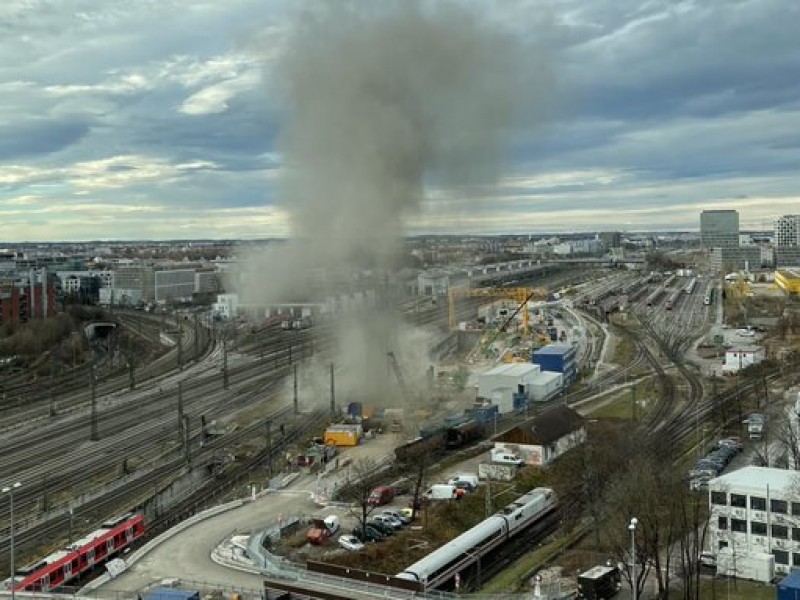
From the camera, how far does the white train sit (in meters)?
9.73

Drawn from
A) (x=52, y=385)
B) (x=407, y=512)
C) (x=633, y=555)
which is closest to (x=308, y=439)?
(x=407, y=512)

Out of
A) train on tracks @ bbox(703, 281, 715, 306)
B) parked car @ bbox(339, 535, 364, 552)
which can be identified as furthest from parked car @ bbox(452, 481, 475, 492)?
train on tracks @ bbox(703, 281, 715, 306)

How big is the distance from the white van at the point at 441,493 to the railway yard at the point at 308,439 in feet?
1.02

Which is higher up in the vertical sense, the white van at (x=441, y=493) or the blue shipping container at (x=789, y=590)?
the blue shipping container at (x=789, y=590)

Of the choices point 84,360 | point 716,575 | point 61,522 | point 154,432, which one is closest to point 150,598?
point 61,522

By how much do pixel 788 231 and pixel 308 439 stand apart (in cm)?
10434

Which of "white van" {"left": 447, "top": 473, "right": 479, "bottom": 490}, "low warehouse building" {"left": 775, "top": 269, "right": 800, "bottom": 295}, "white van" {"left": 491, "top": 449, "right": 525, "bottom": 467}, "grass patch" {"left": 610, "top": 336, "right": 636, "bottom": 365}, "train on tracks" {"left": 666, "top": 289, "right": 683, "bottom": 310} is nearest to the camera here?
"white van" {"left": 447, "top": 473, "right": 479, "bottom": 490}

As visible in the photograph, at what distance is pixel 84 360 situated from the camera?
3312cm

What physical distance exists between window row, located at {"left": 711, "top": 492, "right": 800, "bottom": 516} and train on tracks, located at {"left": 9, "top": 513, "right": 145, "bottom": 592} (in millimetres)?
8007

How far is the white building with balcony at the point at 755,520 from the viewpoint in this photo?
33.9 feet

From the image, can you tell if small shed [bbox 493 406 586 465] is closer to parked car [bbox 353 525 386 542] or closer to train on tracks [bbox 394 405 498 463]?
train on tracks [bbox 394 405 498 463]

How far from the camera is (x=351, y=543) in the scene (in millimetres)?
11094

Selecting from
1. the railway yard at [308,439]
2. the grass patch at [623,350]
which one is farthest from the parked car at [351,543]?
the grass patch at [623,350]

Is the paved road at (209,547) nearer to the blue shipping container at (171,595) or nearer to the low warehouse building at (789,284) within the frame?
the blue shipping container at (171,595)
